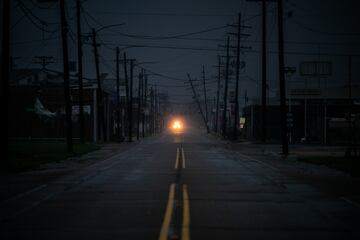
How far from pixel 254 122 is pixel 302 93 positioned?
10246mm

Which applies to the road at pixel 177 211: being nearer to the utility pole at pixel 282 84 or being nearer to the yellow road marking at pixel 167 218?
the yellow road marking at pixel 167 218

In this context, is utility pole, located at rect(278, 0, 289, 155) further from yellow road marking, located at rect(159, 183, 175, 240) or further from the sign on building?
the sign on building

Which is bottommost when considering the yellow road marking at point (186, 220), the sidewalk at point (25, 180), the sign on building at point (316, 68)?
the sidewalk at point (25, 180)

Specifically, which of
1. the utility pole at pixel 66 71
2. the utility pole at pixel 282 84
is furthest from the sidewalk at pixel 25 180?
the utility pole at pixel 282 84

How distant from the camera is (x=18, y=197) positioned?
1573 centimetres

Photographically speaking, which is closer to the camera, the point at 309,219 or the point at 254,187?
the point at 309,219

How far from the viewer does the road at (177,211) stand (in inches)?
421

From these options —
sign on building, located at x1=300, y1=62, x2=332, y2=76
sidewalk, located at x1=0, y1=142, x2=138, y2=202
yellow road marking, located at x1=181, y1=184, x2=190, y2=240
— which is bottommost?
sidewalk, located at x1=0, y1=142, x2=138, y2=202

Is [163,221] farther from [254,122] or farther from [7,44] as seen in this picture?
[254,122]

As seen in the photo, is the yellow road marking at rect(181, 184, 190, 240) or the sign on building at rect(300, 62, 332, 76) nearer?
the yellow road marking at rect(181, 184, 190, 240)

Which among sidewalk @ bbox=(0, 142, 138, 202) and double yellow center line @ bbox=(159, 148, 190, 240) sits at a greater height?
double yellow center line @ bbox=(159, 148, 190, 240)

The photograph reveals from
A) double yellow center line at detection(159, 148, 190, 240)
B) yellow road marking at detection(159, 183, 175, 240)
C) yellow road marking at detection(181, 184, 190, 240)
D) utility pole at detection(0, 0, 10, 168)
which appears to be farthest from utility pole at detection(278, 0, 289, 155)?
yellow road marking at detection(181, 184, 190, 240)

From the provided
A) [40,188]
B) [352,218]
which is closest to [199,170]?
[40,188]

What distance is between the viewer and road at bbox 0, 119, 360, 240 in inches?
421
